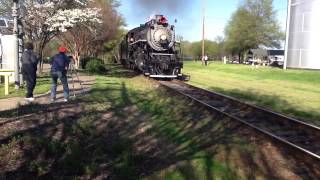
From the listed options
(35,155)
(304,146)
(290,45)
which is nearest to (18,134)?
(35,155)

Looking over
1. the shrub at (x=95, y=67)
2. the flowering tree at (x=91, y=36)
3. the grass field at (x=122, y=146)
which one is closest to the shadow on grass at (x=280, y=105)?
the grass field at (x=122, y=146)

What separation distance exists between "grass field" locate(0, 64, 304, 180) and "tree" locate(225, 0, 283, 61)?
263ft

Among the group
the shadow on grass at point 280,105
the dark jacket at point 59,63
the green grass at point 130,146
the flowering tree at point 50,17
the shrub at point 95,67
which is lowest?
the shadow on grass at point 280,105

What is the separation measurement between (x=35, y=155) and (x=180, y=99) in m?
10.5

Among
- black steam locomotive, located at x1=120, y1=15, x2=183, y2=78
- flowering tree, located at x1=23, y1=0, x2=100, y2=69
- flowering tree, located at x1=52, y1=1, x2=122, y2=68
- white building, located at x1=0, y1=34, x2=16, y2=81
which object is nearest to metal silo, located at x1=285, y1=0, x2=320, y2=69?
flowering tree, located at x1=52, y1=1, x2=122, y2=68

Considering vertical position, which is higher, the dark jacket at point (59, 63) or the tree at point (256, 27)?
the tree at point (256, 27)

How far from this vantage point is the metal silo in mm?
49281

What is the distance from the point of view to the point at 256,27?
9131cm

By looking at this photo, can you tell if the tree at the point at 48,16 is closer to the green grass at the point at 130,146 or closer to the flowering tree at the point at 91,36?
the flowering tree at the point at 91,36

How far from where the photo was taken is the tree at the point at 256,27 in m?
91.3

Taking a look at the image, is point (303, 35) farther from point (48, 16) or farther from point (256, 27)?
point (256, 27)

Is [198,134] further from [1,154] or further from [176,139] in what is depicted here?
[1,154]

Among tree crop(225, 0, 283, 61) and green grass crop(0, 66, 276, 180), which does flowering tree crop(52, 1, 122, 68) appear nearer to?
green grass crop(0, 66, 276, 180)

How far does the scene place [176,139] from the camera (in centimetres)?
1041
